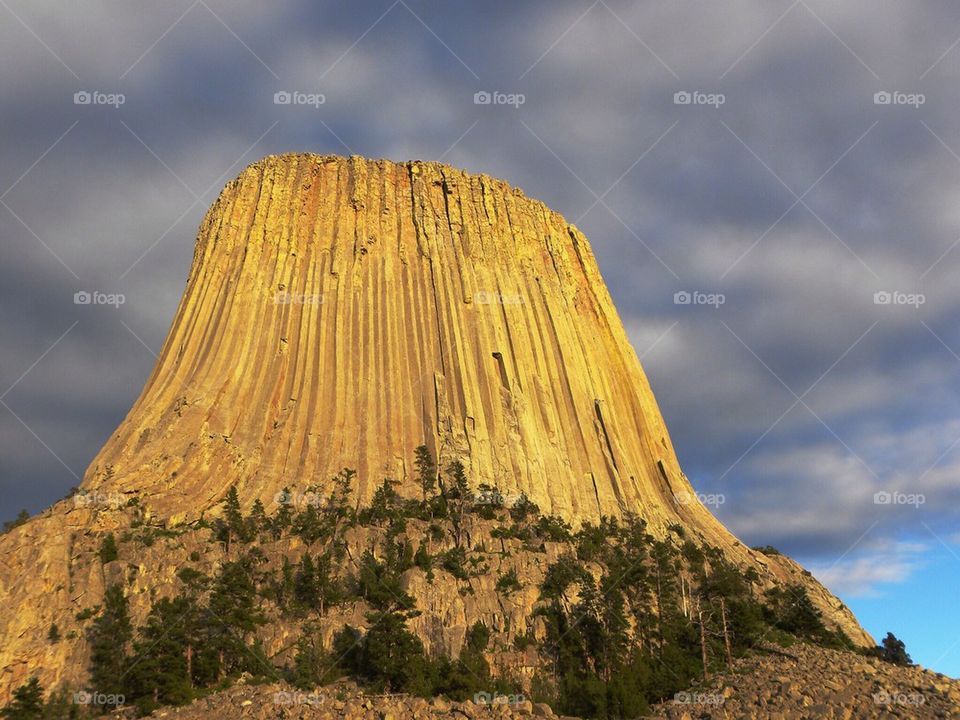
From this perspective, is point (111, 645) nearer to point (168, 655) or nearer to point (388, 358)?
point (168, 655)

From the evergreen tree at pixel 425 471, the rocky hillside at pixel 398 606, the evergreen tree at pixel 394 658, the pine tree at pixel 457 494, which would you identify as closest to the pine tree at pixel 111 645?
the rocky hillside at pixel 398 606

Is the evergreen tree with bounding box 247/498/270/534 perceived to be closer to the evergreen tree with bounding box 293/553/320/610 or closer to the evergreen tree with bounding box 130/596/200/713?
the evergreen tree with bounding box 293/553/320/610

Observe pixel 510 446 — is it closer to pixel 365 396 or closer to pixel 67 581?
pixel 365 396

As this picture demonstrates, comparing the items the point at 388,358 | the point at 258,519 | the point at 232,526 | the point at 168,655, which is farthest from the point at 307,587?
the point at 388,358

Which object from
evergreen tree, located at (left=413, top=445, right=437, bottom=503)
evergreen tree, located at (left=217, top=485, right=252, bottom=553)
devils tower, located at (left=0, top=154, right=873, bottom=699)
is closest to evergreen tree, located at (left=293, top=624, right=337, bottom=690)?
devils tower, located at (left=0, top=154, right=873, bottom=699)

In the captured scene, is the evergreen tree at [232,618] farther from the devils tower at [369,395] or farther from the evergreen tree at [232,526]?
the evergreen tree at [232,526]
